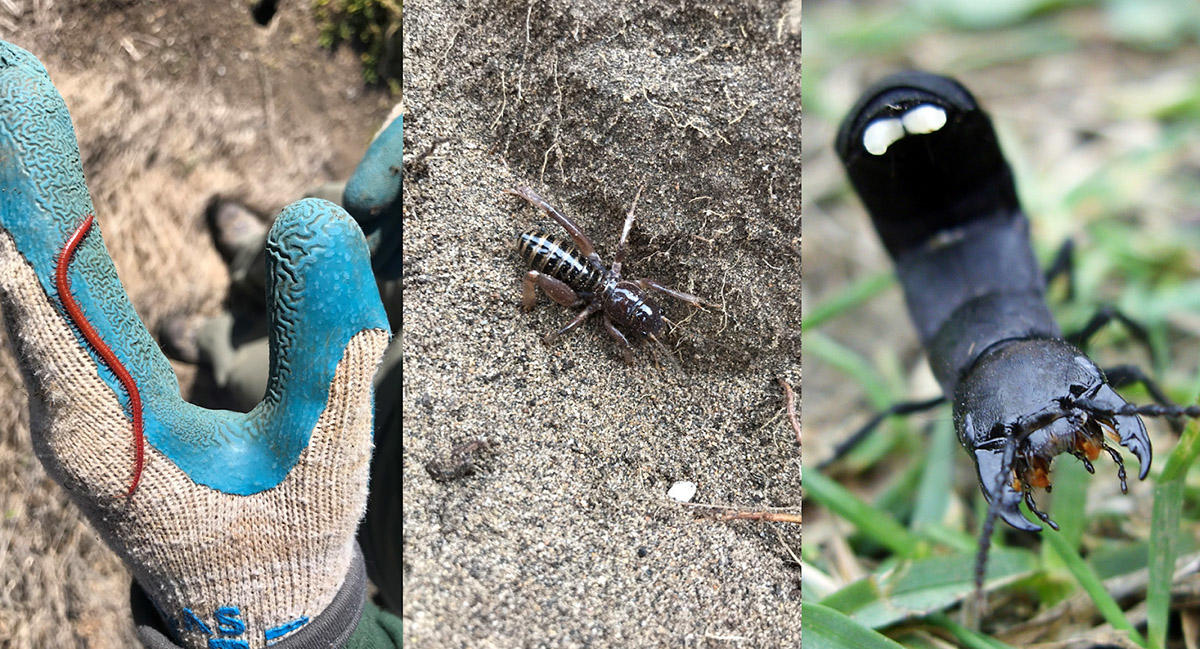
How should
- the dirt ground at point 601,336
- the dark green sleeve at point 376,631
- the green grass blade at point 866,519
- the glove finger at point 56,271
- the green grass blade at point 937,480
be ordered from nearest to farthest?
the glove finger at point 56,271 < the dirt ground at point 601,336 < the dark green sleeve at point 376,631 < the green grass blade at point 866,519 < the green grass blade at point 937,480

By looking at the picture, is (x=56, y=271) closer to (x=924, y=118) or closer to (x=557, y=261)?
(x=557, y=261)

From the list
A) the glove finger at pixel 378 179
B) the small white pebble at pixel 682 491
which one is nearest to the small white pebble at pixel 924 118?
the small white pebble at pixel 682 491

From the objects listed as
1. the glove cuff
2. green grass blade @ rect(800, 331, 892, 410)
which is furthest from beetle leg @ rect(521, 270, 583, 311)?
green grass blade @ rect(800, 331, 892, 410)

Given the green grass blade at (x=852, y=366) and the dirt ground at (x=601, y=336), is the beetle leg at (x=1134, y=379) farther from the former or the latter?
the dirt ground at (x=601, y=336)

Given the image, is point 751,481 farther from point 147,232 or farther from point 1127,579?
point 147,232

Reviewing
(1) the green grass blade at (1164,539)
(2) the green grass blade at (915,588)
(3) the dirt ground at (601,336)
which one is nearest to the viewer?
(3) the dirt ground at (601,336)

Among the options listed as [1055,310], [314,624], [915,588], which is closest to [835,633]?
[915,588]

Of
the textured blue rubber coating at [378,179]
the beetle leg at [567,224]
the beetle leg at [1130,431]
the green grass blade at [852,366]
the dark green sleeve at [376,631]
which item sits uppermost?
the beetle leg at [1130,431]

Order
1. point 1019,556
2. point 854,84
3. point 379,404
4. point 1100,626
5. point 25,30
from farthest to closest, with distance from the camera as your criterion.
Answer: point 854,84 < point 1019,556 < point 1100,626 < point 379,404 < point 25,30

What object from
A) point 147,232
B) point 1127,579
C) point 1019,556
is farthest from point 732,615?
point 147,232
